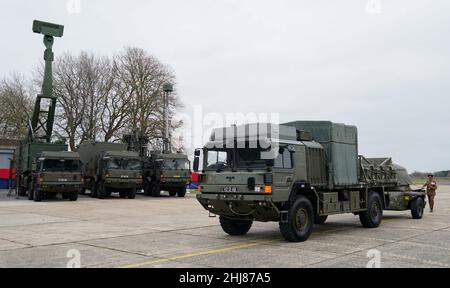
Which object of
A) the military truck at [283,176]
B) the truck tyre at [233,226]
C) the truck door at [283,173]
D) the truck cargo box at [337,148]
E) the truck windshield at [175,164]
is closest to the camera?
the truck door at [283,173]

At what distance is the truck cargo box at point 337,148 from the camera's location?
1147 cm

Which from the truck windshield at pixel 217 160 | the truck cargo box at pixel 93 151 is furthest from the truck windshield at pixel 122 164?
the truck windshield at pixel 217 160

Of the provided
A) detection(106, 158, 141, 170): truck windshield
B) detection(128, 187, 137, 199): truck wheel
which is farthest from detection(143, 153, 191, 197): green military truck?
detection(106, 158, 141, 170): truck windshield

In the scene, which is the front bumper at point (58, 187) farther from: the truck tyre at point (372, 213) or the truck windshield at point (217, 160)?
the truck tyre at point (372, 213)

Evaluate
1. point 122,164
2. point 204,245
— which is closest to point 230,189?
point 204,245

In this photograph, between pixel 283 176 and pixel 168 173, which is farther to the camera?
pixel 168 173

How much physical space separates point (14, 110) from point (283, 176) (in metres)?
39.7

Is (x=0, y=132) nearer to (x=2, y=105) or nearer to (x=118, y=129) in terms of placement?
(x=2, y=105)

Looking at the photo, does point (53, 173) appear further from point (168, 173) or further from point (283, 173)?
point (283, 173)

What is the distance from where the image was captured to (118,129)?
144 ft

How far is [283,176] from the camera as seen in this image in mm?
9672

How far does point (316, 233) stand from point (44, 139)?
22.5 metres

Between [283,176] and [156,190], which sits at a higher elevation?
[283,176]
